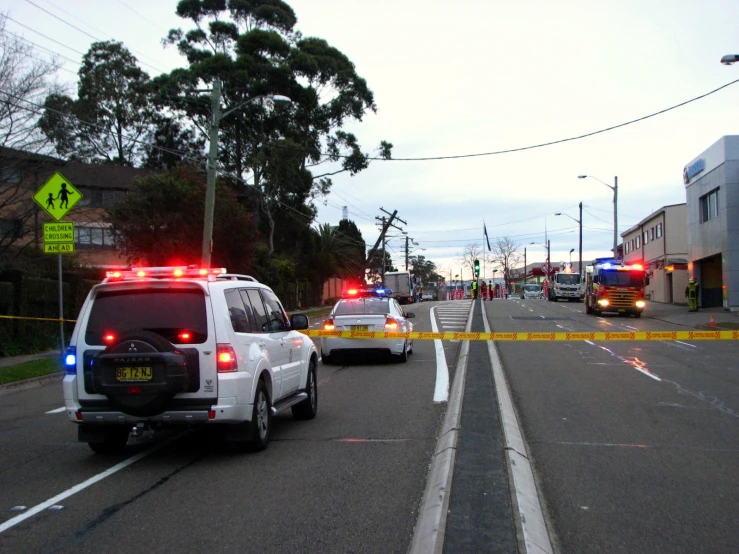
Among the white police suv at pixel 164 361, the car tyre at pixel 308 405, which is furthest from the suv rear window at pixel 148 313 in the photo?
the car tyre at pixel 308 405

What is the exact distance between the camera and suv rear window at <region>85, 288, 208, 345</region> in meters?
7.11

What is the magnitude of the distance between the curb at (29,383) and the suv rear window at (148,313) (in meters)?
6.98

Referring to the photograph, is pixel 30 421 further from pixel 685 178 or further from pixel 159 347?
pixel 685 178

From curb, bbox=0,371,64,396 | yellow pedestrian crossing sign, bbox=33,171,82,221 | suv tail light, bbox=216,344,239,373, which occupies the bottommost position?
curb, bbox=0,371,64,396

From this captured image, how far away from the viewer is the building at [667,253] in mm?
50406

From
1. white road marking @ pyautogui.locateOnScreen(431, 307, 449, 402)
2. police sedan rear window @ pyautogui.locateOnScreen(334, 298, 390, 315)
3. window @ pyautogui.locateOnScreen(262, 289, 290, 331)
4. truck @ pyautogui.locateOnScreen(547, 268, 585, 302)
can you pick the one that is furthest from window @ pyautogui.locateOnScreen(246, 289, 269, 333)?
truck @ pyautogui.locateOnScreen(547, 268, 585, 302)

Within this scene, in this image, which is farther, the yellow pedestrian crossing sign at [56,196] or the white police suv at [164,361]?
the yellow pedestrian crossing sign at [56,196]

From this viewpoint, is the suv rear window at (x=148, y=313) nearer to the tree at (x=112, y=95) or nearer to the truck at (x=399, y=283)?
the tree at (x=112, y=95)

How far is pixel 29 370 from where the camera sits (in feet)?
48.5

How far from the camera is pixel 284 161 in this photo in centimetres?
4328

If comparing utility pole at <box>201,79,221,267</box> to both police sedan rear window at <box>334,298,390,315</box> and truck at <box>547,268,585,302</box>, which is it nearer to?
police sedan rear window at <box>334,298,390,315</box>

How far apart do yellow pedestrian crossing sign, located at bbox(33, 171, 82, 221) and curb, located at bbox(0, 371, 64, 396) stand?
3.26 m

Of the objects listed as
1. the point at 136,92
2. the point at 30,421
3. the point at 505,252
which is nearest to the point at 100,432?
the point at 30,421

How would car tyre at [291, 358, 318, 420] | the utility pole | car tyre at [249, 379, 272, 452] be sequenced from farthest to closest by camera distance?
the utility pole, car tyre at [291, 358, 318, 420], car tyre at [249, 379, 272, 452]
